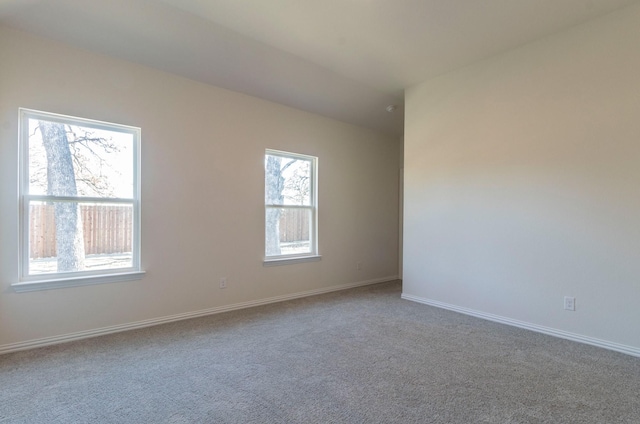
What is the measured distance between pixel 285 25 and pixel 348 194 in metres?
2.80

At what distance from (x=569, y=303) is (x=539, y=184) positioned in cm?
111

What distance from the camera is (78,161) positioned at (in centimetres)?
304

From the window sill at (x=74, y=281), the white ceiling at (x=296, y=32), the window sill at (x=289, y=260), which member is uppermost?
the white ceiling at (x=296, y=32)

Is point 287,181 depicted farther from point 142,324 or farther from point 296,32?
point 142,324

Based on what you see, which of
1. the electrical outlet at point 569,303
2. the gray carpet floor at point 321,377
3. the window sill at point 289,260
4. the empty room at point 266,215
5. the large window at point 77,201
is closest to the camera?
the gray carpet floor at point 321,377

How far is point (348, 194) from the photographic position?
5.25 metres

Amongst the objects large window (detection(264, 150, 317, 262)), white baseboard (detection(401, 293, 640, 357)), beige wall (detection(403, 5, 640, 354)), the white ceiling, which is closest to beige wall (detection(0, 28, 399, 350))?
large window (detection(264, 150, 317, 262))

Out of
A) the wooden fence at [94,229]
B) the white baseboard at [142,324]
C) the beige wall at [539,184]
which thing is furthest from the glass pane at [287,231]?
the wooden fence at [94,229]

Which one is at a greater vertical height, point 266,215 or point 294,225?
point 266,215

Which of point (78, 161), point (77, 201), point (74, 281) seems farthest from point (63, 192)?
point (74, 281)

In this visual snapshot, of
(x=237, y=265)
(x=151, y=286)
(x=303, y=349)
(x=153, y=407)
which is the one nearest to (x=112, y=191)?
(x=151, y=286)

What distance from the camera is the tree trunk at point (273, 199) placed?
4387mm

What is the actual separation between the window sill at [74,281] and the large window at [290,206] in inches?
61.7

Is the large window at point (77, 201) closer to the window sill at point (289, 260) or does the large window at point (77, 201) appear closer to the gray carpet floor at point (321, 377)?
the gray carpet floor at point (321, 377)
